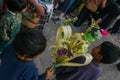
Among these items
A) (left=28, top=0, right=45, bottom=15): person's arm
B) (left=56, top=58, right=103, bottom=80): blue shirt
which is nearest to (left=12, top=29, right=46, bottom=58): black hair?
(left=56, top=58, right=103, bottom=80): blue shirt

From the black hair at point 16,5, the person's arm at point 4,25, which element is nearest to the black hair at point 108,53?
the black hair at point 16,5

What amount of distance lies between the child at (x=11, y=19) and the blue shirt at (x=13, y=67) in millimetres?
1160

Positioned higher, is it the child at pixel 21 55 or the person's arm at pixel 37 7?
the child at pixel 21 55

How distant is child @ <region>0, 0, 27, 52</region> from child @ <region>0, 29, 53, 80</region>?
3.68 ft

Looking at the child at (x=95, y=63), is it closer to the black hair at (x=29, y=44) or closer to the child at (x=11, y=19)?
the black hair at (x=29, y=44)

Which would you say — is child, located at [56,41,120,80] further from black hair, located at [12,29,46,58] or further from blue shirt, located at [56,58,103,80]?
black hair, located at [12,29,46,58]

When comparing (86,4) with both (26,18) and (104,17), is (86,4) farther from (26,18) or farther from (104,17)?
(26,18)

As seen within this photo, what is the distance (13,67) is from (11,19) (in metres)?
1.32

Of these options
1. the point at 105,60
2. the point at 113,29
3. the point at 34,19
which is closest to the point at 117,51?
the point at 105,60

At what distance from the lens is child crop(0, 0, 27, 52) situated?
3.48 m

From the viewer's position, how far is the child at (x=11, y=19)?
11.4 ft

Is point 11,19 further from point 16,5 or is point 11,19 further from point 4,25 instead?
point 16,5

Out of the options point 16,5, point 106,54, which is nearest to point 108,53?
point 106,54

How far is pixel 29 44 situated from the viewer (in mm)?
2355
